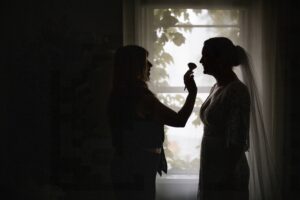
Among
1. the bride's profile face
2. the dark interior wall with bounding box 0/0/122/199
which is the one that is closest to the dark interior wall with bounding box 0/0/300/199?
the dark interior wall with bounding box 0/0/122/199

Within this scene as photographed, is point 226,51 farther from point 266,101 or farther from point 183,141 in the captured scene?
point 183,141

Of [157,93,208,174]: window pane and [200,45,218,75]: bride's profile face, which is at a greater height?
[200,45,218,75]: bride's profile face

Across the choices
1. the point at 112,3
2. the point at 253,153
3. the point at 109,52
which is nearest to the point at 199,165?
the point at 253,153

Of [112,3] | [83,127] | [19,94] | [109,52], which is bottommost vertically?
[83,127]

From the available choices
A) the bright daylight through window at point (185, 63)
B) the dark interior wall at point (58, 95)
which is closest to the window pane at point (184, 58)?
the bright daylight through window at point (185, 63)

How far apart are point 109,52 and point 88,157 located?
0.35m

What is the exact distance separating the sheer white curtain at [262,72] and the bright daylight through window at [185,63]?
0.03m

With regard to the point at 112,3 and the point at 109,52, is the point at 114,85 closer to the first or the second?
the point at 109,52

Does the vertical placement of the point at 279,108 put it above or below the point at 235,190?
above

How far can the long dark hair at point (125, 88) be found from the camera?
1014mm

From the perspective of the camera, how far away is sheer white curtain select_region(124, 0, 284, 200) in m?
1.07

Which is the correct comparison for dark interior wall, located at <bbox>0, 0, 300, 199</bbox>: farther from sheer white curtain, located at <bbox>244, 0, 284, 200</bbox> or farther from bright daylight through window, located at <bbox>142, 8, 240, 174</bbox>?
bright daylight through window, located at <bbox>142, 8, 240, 174</bbox>

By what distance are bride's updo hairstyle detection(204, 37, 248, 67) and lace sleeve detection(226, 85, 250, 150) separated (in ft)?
0.31

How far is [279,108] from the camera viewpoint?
109 cm
